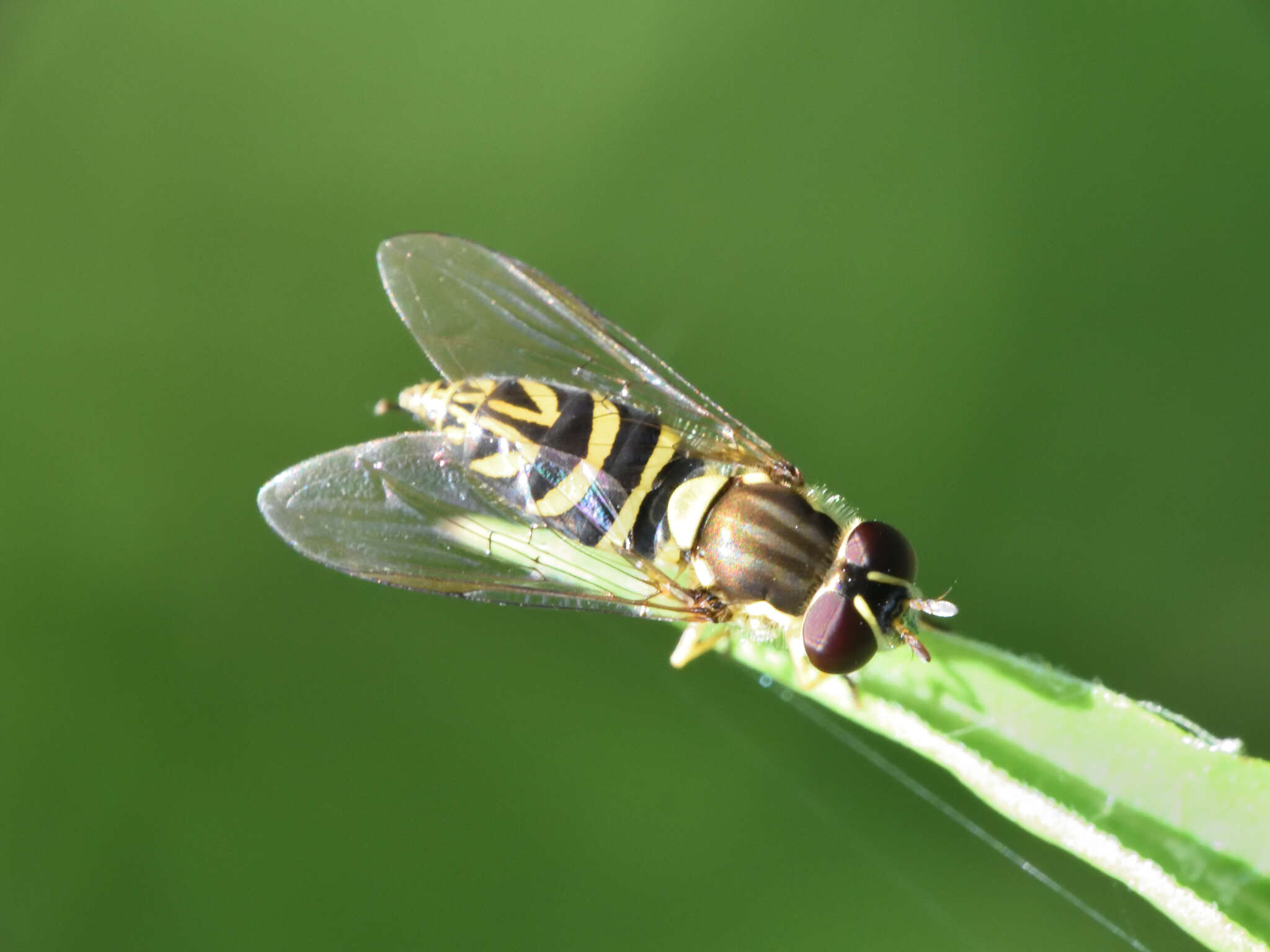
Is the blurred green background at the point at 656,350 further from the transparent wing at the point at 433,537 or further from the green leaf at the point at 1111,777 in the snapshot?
the green leaf at the point at 1111,777

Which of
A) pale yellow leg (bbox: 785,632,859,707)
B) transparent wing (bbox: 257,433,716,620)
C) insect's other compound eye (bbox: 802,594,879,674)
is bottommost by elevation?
→ transparent wing (bbox: 257,433,716,620)

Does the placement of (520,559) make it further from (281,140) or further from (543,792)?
(281,140)

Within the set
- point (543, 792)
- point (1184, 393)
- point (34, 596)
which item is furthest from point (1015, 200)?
point (34, 596)

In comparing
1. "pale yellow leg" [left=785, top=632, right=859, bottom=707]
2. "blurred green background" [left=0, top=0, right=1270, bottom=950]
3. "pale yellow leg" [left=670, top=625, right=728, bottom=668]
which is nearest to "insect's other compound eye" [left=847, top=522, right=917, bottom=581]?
"pale yellow leg" [left=785, top=632, right=859, bottom=707]

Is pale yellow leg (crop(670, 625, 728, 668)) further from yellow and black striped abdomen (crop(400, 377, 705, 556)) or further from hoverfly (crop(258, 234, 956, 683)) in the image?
yellow and black striped abdomen (crop(400, 377, 705, 556))

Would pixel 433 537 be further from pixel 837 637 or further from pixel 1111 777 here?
pixel 1111 777

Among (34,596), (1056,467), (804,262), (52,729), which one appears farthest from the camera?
(804,262)

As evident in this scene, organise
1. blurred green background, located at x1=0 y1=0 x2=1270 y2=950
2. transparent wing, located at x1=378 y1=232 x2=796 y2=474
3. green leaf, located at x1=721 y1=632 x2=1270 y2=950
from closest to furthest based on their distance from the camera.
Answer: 1. green leaf, located at x1=721 y1=632 x2=1270 y2=950
2. blurred green background, located at x1=0 y1=0 x2=1270 y2=950
3. transparent wing, located at x1=378 y1=232 x2=796 y2=474

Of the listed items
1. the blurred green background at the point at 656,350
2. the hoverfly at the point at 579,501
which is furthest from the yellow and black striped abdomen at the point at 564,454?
the blurred green background at the point at 656,350
